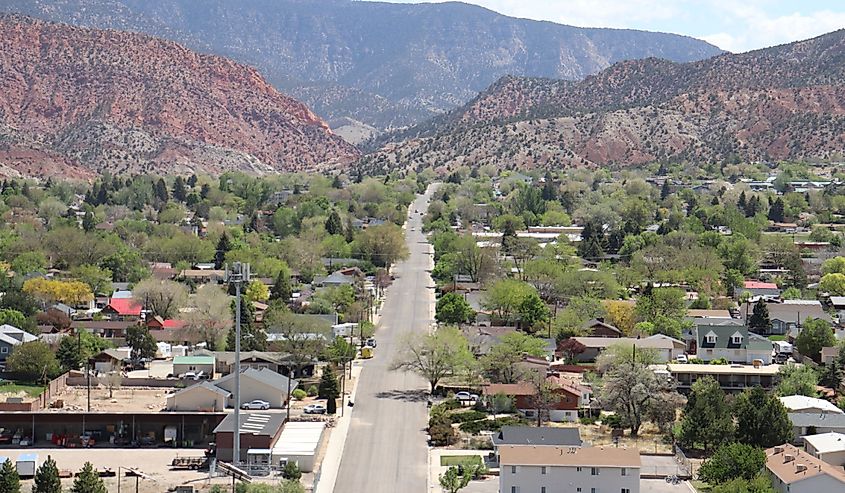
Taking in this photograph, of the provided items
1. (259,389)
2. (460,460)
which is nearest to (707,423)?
(460,460)

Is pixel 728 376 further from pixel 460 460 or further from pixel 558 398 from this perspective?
pixel 460 460

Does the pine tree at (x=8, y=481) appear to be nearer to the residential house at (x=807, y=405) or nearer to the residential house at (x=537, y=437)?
the residential house at (x=537, y=437)

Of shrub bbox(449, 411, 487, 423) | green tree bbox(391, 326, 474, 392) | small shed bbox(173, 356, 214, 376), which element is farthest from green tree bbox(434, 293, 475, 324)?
shrub bbox(449, 411, 487, 423)

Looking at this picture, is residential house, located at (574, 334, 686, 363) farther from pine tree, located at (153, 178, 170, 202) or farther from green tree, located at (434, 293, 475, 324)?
pine tree, located at (153, 178, 170, 202)

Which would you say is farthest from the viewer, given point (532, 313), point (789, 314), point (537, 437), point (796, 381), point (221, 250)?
point (221, 250)

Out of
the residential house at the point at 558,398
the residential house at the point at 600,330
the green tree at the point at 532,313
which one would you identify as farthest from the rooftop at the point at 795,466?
the green tree at the point at 532,313

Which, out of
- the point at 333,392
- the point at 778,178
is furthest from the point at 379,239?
the point at 778,178

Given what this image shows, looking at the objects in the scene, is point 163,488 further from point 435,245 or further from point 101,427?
point 435,245
